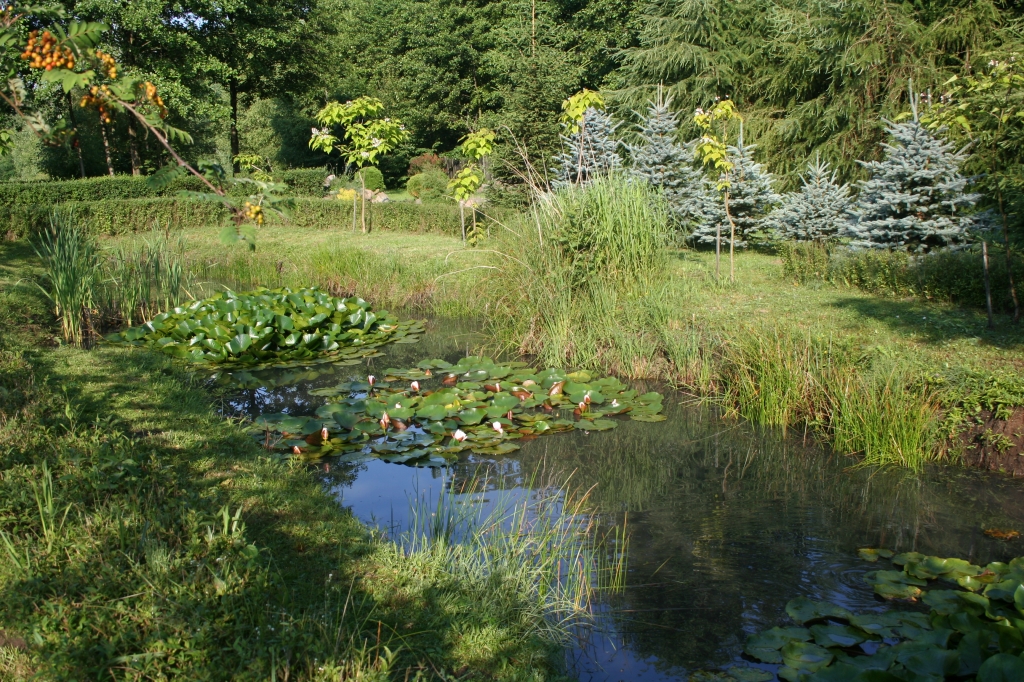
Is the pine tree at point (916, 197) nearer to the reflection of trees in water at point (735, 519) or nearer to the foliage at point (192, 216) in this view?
the reflection of trees in water at point (735, 519)

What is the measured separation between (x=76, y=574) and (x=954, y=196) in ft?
36.1

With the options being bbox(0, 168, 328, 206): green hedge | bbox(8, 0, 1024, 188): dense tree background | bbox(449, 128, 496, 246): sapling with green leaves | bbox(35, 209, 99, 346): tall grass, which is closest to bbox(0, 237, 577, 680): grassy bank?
bbox(8, 0, 1024, 188): dense tree background

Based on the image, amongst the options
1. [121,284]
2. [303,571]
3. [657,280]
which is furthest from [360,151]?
[303,571]

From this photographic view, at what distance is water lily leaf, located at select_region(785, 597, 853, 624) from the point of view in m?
3.68

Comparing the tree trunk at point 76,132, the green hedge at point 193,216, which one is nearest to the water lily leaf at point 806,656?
the tree trunk at point 76,132

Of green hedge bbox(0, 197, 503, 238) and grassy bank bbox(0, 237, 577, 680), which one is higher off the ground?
green hedge bbox(0, 197, 503, 238)

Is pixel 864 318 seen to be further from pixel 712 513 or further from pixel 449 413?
pixel 449 413

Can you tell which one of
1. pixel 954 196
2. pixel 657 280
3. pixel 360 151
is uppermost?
pixel 360 151

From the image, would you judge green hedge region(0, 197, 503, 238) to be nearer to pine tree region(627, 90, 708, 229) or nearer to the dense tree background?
the dense tree background

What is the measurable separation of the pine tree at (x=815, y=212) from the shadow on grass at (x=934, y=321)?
376 centimetres

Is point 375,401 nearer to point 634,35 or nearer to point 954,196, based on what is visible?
point 954,196

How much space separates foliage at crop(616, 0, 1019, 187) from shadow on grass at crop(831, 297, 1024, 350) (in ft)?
12.4

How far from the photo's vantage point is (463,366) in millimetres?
7859

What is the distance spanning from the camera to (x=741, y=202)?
1276 centimetres
